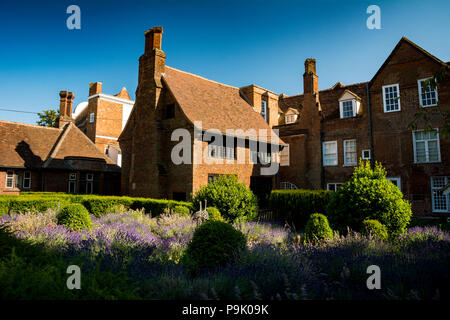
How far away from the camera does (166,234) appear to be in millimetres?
9836

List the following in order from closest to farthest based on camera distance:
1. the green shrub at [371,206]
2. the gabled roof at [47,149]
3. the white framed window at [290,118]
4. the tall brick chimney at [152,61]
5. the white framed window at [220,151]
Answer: the green shrub at [371,206]
the white framed window at [220,151]
the tall brick chimney at [152,61]
the gabled roof at [47,149]
the white framed window at [290,118]

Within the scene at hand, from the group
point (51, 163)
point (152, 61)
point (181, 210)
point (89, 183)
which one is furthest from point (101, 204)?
point (89, 183)

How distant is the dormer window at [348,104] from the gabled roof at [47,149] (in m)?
22.7

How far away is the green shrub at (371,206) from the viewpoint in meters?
10.8

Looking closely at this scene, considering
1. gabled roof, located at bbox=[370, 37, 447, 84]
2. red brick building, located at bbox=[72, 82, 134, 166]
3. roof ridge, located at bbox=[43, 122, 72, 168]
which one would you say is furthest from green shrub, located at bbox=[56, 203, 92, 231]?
red brick building, located at bbox=[72, 82, 134, 166]

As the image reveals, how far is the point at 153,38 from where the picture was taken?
21938 millimetres

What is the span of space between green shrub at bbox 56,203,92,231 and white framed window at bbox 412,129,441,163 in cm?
2165

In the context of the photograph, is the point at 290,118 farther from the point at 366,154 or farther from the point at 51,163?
the point at 51,163

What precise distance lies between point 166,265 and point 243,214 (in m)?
9.51

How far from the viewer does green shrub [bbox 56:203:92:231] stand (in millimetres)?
10344

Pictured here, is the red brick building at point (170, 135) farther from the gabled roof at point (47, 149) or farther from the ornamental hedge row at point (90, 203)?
the gabled roof at point (47, 149)

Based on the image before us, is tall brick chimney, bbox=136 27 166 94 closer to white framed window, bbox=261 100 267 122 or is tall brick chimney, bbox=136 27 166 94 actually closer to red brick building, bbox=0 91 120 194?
red brick building, bbox=0 91 120 194

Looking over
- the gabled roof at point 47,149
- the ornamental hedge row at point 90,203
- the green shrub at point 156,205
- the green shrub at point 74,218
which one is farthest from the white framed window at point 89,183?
the green shrub at point 74,218
